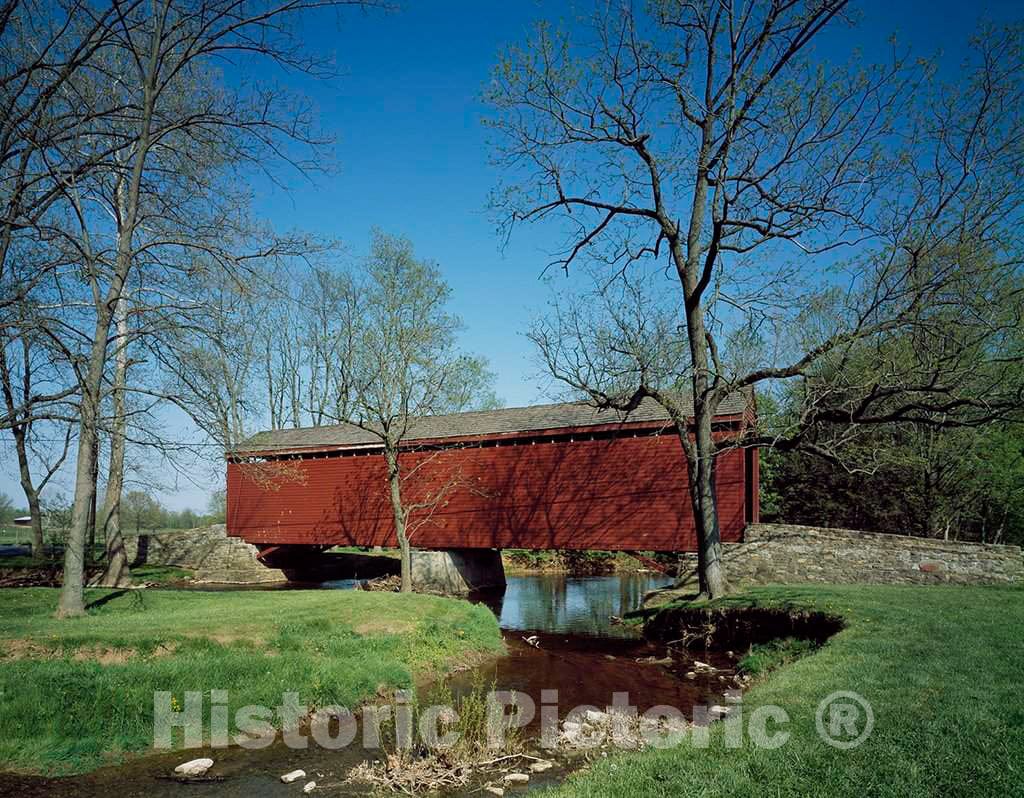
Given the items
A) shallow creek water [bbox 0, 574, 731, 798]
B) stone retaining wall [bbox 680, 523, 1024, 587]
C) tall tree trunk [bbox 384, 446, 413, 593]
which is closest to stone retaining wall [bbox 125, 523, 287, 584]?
shallow creek water [bbox 0, 574, 731, 798]

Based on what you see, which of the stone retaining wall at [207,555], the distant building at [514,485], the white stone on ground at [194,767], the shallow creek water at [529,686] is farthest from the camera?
the stone retaining wall at [207,555]

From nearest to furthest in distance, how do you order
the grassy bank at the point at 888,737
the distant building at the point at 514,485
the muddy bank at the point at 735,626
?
the grassy bank at the point at 888,737
the muddy bank at the point at 735,626
the distant building at the point at 514,485

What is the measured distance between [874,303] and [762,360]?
341cm

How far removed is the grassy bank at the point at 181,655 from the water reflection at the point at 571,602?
3.15 metres

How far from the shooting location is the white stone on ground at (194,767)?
5704mm

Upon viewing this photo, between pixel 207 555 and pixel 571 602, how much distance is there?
13.6 m

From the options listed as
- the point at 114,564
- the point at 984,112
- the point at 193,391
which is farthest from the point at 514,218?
the point at 114,564

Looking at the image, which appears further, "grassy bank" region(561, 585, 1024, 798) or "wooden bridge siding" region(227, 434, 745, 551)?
"wooden bridge siding" region(227, 434, 745, 551)

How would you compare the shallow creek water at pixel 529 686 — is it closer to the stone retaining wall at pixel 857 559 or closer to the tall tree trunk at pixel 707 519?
the tall tree trunk at pixel 707 519

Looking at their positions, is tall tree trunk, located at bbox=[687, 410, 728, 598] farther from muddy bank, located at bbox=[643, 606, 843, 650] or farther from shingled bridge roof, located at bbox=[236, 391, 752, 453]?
shingled bridge roof, located at bbox=[236, 391, 752, 453]

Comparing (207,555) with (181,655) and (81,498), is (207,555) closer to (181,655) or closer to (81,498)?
(81,498)

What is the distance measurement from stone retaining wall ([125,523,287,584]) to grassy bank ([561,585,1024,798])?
20223 mm

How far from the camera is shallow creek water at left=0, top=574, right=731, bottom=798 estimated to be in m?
5.41

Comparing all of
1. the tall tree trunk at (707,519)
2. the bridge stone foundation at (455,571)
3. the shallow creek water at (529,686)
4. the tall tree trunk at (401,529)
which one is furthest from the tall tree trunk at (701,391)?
the bridge stone foundation at (455,571)
